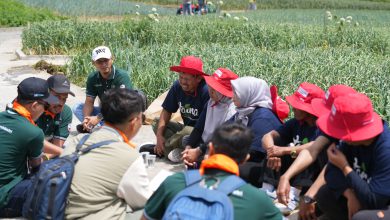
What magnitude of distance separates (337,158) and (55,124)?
2865mm

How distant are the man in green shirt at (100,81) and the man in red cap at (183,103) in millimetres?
838

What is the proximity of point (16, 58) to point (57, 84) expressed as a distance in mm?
8588

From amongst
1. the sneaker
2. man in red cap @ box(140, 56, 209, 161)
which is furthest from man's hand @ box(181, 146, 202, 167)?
the sneaker

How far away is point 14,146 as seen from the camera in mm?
3904

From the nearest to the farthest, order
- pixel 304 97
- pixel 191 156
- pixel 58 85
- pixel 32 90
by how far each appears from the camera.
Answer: pixel 32 90
pixel 304 97
pixel 191 156
pixel 58 85

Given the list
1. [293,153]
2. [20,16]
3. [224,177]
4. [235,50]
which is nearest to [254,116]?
[293,153]

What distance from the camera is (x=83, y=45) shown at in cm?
1309

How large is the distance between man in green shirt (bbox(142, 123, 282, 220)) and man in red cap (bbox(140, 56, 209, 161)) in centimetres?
259

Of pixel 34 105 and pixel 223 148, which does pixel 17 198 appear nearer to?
pixel 34 105

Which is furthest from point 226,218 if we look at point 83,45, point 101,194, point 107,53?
point 83,45

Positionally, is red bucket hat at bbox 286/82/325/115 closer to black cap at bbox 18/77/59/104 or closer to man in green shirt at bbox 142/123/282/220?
Result: man in green shirt at bbox 142/123/282/220

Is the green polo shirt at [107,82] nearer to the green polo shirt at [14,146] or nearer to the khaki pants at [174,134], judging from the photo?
the khaki pants at [174,134]

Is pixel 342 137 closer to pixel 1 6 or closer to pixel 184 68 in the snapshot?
pixel 184 68

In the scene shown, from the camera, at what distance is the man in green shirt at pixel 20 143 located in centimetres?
390
